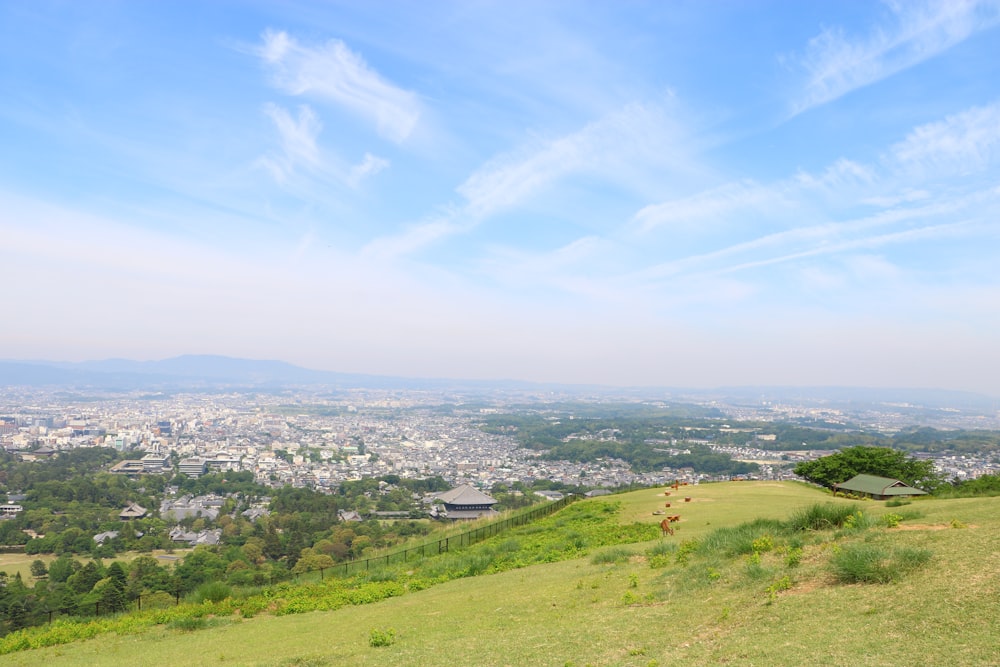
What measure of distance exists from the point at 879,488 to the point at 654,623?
23.3 metres

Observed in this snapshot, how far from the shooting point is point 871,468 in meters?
32.2

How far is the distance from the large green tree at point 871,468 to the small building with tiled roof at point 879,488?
4405 mm

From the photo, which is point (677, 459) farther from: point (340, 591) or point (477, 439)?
point (340, 591)

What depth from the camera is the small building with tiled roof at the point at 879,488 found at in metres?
25.0

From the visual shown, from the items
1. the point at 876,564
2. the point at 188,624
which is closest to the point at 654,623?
the point at 876,564

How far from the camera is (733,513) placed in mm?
20422

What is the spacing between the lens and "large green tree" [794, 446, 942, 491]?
105 ft

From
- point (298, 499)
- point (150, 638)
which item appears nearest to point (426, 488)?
point (298, 499)

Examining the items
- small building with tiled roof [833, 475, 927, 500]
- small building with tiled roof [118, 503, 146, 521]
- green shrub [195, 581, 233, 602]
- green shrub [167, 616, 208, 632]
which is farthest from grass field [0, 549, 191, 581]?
small building with tiled roof [833, 475, 927, 500]

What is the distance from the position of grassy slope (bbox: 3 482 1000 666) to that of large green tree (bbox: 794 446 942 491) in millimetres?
21574

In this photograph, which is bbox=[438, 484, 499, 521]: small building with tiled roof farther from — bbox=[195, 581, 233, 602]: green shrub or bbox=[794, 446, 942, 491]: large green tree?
bbox=[195, 581, 233, 602]: green shrub

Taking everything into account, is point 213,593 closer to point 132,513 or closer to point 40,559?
point 40,559

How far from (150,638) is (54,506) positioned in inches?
1732

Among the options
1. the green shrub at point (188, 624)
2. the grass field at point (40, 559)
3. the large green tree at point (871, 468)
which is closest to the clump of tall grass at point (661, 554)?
the green shrub at point (188, 624)
